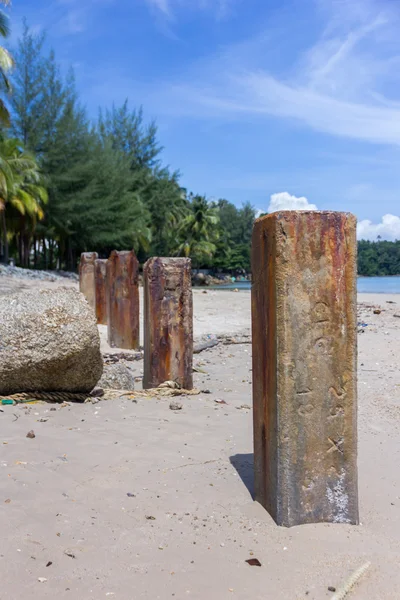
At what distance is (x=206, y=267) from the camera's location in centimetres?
7238

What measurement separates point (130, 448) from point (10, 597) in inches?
77.2

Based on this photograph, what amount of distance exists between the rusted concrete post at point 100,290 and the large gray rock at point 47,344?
765 cm

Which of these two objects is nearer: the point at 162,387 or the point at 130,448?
the point at 130,448

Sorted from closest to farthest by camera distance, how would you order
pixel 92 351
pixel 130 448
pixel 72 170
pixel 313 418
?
pixel 313 418 < pixel 130 448 < pixel 92 351 < pixel 72 170

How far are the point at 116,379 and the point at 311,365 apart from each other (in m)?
3.68

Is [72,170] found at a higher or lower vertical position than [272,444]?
higher

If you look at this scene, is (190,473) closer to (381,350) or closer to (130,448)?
(130,448)

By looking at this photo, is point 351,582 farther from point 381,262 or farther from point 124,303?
point 381,262

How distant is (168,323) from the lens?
6.60m

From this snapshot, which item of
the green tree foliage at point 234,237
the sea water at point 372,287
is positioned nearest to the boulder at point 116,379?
the sea water at point 372,287

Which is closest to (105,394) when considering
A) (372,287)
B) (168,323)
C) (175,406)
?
(175,406)

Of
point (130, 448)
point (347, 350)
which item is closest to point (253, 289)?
point (347, 350)

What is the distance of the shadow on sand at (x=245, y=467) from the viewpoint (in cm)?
394

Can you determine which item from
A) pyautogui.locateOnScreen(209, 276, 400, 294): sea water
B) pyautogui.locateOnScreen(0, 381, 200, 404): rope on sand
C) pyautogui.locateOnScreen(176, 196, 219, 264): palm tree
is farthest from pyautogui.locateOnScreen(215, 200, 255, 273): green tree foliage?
pyautogui.locateOnScreen(0, 381, 200, 404): rope on sand
